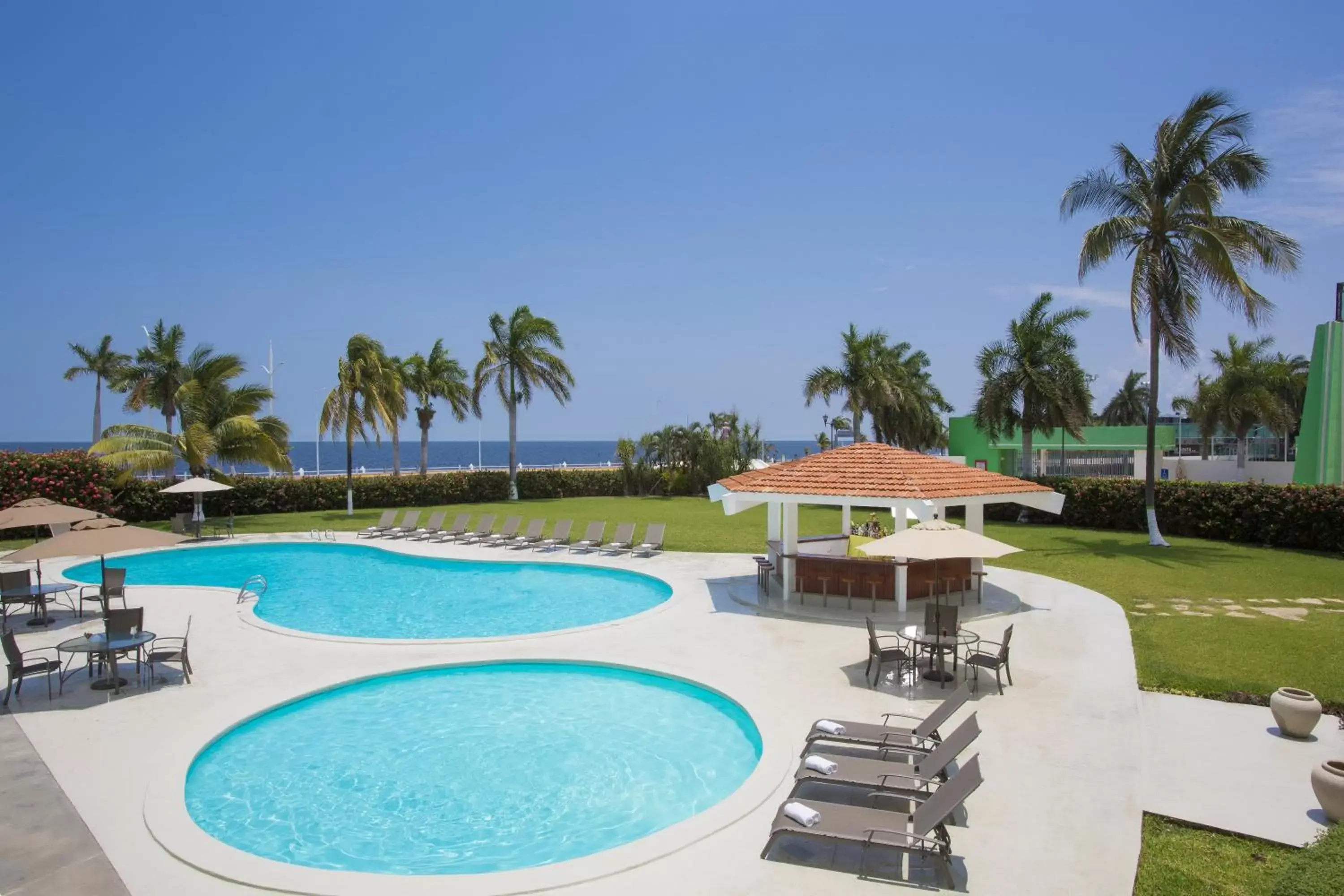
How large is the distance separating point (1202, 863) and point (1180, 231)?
22.5 metres

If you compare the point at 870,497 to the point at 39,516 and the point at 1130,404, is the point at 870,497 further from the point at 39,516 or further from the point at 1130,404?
the point at 1130,404

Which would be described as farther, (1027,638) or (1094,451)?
(1094,451)

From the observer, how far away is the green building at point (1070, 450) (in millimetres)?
44875

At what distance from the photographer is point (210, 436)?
28.0 m

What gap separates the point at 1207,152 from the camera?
22.2 meters

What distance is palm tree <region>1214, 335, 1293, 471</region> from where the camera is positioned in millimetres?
43281

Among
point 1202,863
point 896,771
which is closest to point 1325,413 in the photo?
point 1202,863

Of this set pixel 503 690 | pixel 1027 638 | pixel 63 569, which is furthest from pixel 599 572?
pixel 63 569

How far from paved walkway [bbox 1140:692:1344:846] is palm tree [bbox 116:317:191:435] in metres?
38.8

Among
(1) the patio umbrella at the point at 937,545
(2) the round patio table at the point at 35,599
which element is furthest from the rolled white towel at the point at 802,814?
(2) the round patio table at the point at 35,599

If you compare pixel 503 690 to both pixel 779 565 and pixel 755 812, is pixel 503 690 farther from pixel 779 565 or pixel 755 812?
pixel 779 565

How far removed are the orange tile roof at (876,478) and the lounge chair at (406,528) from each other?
13.6m

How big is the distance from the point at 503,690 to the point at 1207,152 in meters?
24.8

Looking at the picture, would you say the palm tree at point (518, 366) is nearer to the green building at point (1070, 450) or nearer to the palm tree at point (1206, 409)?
the green building at point (1070, 450)
